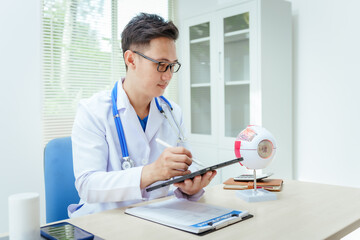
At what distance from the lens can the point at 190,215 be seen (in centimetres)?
110

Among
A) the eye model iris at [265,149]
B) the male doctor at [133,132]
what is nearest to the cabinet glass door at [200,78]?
the male doctor at [133,132]

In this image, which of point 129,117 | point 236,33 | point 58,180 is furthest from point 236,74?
point 58,180

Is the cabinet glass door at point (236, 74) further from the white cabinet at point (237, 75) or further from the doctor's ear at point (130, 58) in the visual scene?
the doctor's ear at point (130, 58)

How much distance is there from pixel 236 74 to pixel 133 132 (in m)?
1.67

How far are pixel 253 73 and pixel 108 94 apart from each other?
1.46 m

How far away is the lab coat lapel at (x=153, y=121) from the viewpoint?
156 centimetres

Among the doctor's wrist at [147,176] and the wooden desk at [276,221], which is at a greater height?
the doctor's wrist at [147,176]

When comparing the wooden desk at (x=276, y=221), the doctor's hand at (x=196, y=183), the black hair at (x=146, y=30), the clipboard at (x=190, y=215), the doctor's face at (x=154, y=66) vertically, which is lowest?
the wooden desk at (x=276, y=221)

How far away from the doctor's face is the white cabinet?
1320 mm

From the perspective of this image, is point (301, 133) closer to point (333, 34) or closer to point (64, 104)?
point (333, 34)

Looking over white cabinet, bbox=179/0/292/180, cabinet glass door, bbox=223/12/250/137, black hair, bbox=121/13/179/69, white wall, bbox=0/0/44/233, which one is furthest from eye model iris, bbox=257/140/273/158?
white wall, bbox=0/0/44/233

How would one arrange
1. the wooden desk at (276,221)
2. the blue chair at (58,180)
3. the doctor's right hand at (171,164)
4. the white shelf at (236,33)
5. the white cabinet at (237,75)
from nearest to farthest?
1. the wooden desk at (276,221)
2. the doctor's right hand at (171,164)
3. the blue chair at (58,180)
4. the white cabinet at (237,75)
5. the white shelf at (236,33)

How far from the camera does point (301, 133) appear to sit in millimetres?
2920

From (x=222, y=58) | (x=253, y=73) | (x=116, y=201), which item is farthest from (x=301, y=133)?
(x=116, y=201)
